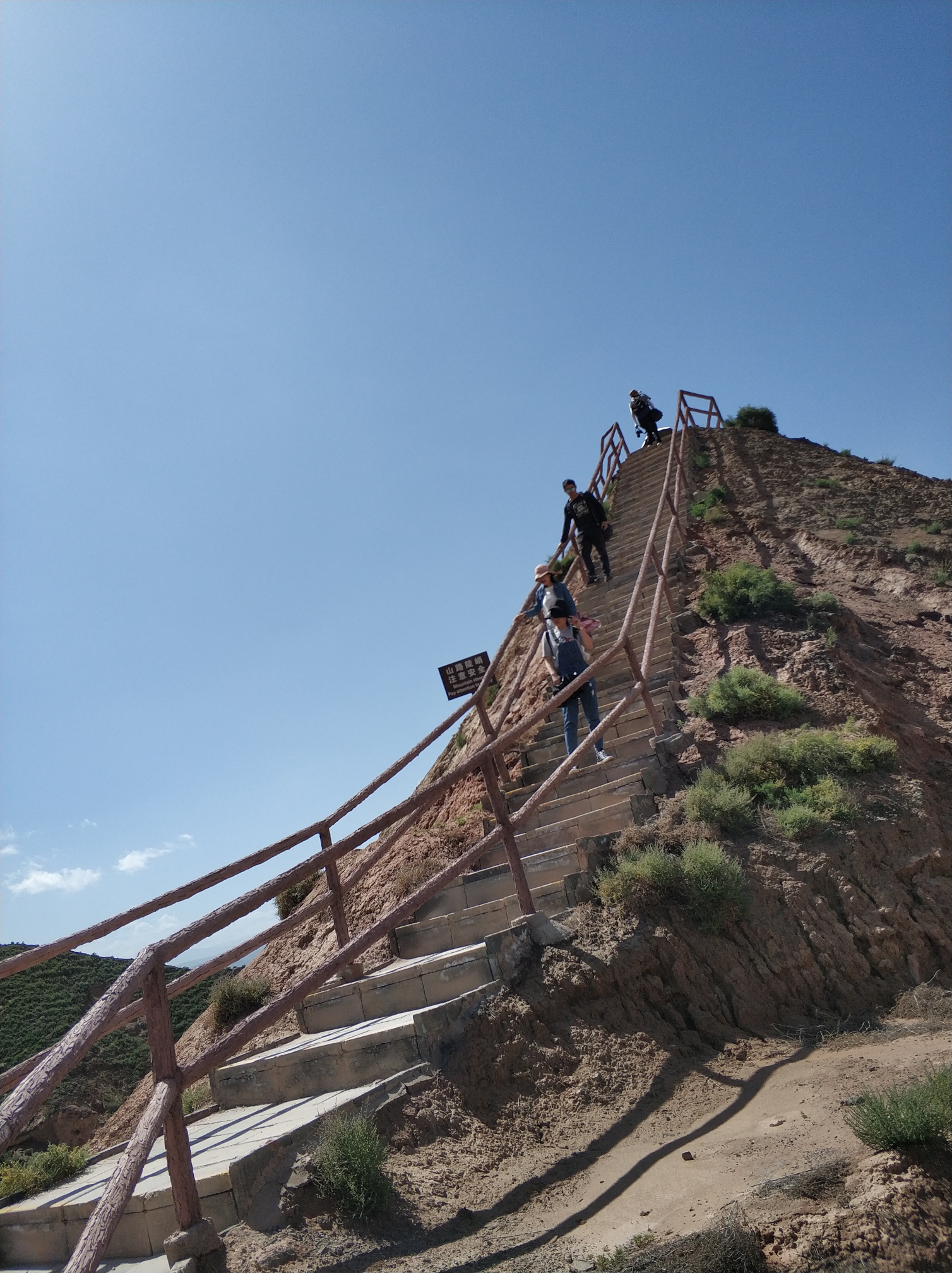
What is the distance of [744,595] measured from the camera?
34.8 feet

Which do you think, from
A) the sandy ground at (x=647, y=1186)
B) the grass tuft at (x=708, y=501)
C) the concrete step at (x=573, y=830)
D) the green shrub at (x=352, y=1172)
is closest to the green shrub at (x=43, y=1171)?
the sandy ground at (x=647, y=1186)

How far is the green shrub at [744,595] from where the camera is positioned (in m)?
10.4

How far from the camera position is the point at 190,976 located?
18.2 feet

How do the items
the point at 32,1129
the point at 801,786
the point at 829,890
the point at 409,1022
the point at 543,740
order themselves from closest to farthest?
the point at 409,1022 → the point at 829,890 → the point at 801,786 → the point at 543,740 → the point at 32,1129

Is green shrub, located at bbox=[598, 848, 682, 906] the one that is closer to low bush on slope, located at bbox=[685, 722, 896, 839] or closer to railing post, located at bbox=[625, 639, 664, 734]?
low bush on slope, located at bbox=[685, 722, 896, 839]

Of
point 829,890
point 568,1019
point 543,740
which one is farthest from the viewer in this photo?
point 543,740

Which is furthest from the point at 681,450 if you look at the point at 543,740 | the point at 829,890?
the point at 829,890

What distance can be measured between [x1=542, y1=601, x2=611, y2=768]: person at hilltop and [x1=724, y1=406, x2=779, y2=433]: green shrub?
13.9 meters

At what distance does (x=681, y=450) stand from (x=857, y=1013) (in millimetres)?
14591

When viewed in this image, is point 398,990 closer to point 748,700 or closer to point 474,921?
point 474,921

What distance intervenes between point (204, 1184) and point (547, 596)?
6.02 metres

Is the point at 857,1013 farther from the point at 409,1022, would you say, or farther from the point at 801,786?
the point at 409,1022

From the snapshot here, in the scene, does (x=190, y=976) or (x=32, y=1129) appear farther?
(x=32, y=1129)

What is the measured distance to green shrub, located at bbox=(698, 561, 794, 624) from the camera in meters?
10.4
